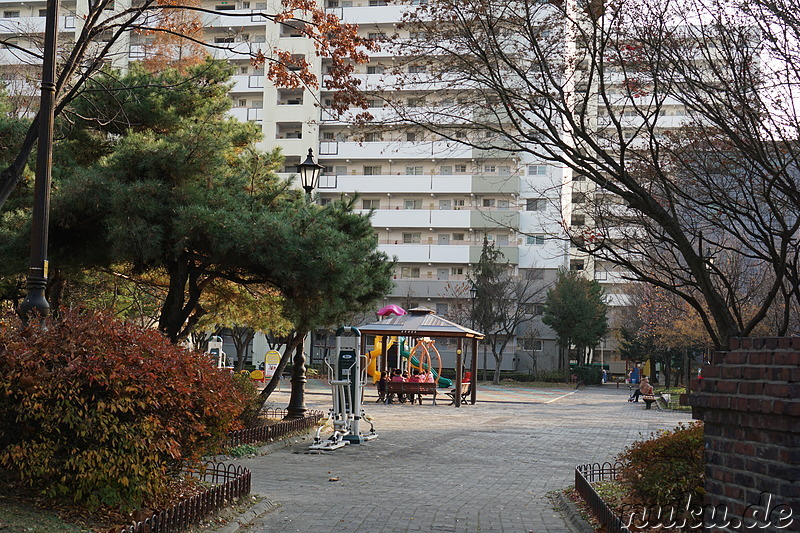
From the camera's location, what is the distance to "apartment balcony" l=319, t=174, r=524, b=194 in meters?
56.6

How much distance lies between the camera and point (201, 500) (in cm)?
732

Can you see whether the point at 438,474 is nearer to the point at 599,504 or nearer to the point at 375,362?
the point at 599,504

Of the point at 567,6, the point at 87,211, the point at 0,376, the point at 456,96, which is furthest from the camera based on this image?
the point at 87,211

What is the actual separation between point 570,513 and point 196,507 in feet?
12.7

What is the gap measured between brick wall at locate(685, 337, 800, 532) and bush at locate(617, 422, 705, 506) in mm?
2182

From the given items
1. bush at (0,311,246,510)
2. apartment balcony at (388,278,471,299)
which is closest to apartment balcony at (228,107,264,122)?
apartment balcony at (388,278,471,299)

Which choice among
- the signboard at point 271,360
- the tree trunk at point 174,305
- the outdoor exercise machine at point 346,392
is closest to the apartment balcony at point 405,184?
the signboard at point 271,360

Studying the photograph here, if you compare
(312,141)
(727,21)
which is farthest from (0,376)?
(312,141)

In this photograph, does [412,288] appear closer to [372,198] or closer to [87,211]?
[372,198]

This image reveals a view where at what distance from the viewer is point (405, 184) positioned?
57.1 meters

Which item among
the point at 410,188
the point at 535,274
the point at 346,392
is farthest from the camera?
the point at 410,188

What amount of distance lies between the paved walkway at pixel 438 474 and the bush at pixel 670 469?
109 cm

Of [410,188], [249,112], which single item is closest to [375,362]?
[410,188]

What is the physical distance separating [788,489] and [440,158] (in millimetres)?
53828
